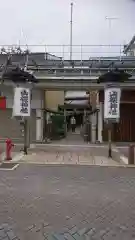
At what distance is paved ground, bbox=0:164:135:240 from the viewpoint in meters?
6.52

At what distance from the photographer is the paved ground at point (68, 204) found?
652 cm

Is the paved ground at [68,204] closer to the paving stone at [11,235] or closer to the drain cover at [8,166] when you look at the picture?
the paving stone at [11,235]

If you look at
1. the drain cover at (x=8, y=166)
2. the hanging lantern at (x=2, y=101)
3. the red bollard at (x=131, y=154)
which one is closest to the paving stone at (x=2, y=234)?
the drain cover at (x=8, y=166)

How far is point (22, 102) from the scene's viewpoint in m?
18.5

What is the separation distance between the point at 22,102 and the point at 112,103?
4499 millimetres

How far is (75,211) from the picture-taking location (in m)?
7.90

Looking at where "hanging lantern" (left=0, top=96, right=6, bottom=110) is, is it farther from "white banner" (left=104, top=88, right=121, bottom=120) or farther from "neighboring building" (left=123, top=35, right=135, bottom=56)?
"neighboring building" (left=123, top=35, right=135, bottom=56)

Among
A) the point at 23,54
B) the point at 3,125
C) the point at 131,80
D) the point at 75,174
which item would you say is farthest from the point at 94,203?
the point at 23,54

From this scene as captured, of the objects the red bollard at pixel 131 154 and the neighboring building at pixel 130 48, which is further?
the neighboring building at pixel 130 48

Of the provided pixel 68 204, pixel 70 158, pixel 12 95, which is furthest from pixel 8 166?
pixel 12 95

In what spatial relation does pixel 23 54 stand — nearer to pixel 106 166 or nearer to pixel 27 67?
pixel 27 67

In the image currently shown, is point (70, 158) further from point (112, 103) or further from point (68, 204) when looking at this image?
point (68, 204)

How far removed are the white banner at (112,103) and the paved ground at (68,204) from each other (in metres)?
4.73

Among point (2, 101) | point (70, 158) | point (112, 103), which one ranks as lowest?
point (70, 158)
